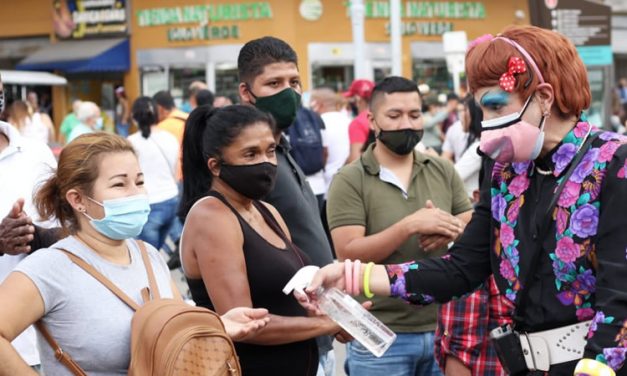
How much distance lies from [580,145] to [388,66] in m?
25.1

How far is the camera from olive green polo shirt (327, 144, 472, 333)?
449 centimetres

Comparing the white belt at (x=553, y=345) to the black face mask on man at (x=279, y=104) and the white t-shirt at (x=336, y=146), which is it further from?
the white t-shirt at (x=336, y=146)

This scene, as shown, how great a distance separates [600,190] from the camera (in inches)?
113

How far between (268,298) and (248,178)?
454 mm

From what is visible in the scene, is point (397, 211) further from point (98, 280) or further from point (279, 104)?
point (98, 280)

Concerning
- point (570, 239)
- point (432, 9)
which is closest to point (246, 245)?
point (570, 239)

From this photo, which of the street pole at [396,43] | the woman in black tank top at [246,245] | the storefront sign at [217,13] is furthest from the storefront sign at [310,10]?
the woman in black tank top at [246,245]

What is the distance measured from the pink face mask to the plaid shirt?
3.03 ft

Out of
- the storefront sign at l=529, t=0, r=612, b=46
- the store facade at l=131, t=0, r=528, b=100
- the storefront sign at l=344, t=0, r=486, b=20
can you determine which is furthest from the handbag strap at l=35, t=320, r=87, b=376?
the storefront sign at l=344, t=0, r=486, b=20

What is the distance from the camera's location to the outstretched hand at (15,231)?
3650 millimetres

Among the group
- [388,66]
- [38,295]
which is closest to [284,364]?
[38,295]

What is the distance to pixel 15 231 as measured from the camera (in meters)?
3.65

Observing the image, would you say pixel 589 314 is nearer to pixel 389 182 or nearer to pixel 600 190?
pixel 600 190

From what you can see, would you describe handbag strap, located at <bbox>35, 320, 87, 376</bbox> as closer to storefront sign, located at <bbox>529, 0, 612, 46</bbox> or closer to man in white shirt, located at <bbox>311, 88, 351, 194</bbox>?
man in white shirt, located at <bbox>311, 88, 351, 194</bbox>
